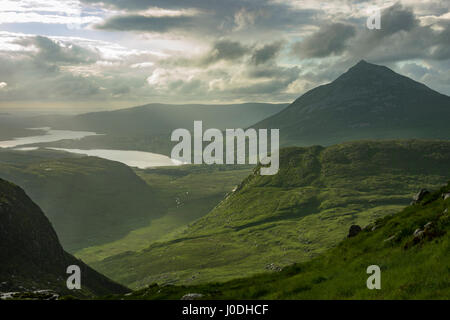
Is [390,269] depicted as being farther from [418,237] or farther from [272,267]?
[272,267]

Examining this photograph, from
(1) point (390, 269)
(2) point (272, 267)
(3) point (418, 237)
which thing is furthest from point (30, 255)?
(2) point (272, 267)

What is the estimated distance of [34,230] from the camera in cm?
11038

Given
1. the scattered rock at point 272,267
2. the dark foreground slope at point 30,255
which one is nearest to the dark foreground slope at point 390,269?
the dark foreground slope at point 30,255

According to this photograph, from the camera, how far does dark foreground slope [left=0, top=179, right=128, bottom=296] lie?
274 ft

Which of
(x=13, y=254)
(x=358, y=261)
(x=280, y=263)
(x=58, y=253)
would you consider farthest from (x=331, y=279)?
(x=280, y=263)

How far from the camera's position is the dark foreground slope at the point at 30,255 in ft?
274

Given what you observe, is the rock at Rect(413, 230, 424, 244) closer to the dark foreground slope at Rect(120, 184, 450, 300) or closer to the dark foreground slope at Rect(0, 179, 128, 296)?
the dark foreground slope at Rect(120, 184, 450, 300)

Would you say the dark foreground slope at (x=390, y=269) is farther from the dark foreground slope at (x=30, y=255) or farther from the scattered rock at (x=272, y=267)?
the scattered rock at (x=272, y=267)

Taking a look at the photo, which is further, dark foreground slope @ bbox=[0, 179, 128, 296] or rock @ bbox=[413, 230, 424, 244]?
dark foreground slope @ bbox=[0, 179, 128, 296]

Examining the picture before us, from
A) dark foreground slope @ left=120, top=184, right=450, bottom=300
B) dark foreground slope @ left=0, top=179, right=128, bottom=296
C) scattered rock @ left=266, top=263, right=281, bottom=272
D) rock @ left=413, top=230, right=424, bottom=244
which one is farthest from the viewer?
scattered rock @ left=266, top=263, right=281, bottom=272

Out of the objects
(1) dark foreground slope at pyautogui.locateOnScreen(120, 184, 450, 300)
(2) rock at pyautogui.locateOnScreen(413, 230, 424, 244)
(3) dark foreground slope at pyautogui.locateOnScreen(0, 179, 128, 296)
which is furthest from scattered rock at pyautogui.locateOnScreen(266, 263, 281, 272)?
(2) rock at pyautogui.locateOnScreen(413, 230, 424, 244)
